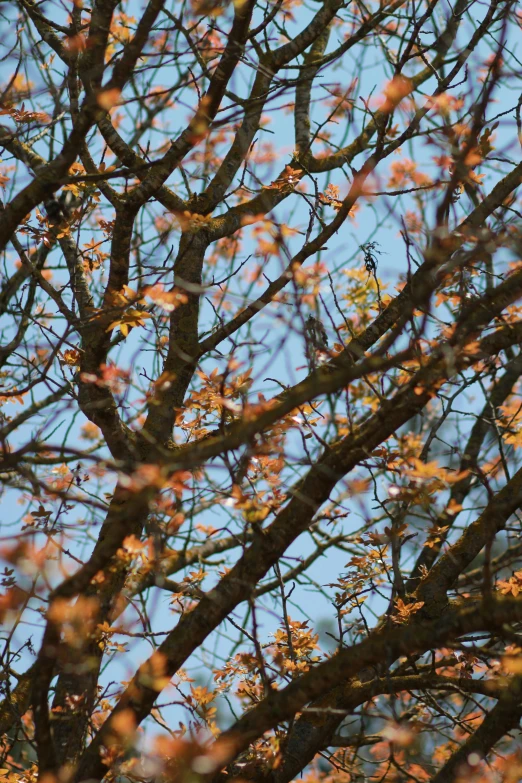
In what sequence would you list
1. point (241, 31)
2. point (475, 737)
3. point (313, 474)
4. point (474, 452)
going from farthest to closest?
point (474, 452)
point (241, 31)
point (475, 737)
point (313, 474)

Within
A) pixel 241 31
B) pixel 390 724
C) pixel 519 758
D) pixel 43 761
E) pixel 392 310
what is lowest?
pixel 519 758

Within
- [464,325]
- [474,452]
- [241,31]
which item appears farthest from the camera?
[474,452]

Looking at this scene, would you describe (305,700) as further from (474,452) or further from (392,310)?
(474,452)

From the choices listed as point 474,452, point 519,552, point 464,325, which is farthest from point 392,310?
point 474,452

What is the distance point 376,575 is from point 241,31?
238 cm

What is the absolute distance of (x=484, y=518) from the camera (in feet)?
10.9

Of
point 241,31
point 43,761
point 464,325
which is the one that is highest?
point 241,31

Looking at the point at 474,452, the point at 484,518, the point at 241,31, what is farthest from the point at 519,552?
the point at 474,452

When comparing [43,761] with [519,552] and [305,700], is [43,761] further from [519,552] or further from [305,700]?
[519,552]

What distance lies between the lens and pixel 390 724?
258 centimetres

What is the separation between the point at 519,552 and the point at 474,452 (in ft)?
9.13

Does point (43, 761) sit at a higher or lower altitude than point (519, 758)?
higher

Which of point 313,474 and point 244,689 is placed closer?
point 313,474

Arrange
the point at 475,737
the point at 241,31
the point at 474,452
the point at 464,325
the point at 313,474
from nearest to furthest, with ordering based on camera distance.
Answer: the point at 464,325
the point at 313,474
the point at 475,737
the point at 241,31
the point at 474,452
